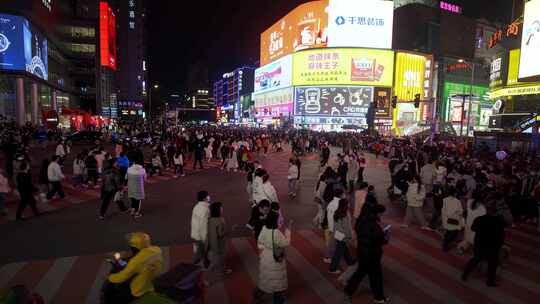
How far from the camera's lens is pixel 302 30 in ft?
240

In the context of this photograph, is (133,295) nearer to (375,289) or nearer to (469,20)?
(375,289)

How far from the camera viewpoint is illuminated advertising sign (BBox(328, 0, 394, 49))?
67062 millimetres

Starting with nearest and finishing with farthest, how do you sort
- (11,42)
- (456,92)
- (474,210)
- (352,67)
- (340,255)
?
(340,255), (474,210), (11,42), (352,67), (456,92)

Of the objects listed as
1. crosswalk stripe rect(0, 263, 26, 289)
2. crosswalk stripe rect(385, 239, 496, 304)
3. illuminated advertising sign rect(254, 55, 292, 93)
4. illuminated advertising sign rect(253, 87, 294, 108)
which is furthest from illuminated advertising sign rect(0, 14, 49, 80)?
illuminated advertising sign rect(254, 55, 292, 93)

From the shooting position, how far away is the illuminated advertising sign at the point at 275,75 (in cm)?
7543

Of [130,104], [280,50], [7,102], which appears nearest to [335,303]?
[7,102]

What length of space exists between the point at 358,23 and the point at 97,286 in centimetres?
6982

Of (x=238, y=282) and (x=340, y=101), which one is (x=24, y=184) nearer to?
(x=238, y=282)

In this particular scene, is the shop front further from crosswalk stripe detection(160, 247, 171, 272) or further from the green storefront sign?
crosswalk stripe detection(160, 247, 171, 272)

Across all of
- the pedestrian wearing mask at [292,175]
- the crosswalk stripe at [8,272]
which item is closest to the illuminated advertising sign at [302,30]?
the pedestrian wearing mask at [292,175]

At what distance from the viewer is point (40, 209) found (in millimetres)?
10547

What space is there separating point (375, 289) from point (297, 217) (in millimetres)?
5074

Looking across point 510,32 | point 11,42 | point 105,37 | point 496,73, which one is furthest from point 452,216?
point 105,37

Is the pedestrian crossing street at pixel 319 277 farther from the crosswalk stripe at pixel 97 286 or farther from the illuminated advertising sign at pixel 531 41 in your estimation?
the illuminated advertising sign at pixel 531 41
